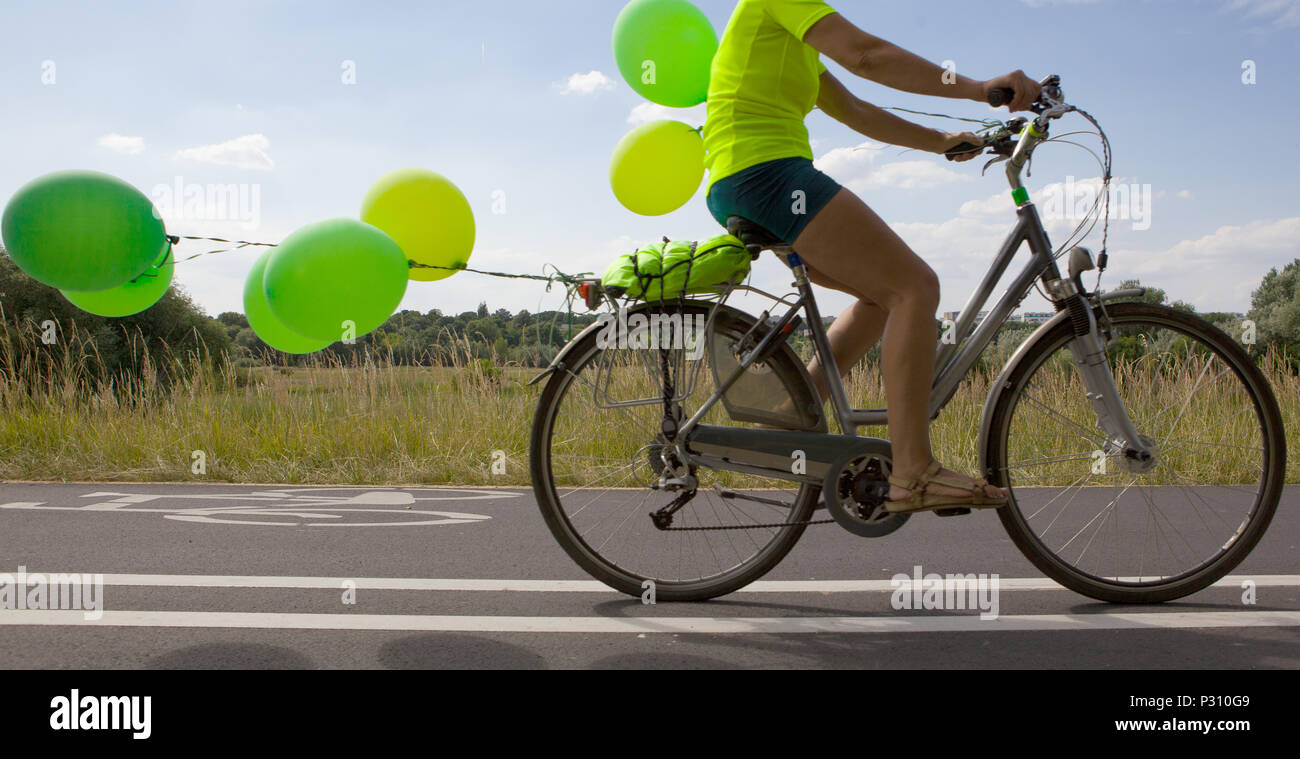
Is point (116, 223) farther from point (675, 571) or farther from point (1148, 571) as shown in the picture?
point (1148, 571)

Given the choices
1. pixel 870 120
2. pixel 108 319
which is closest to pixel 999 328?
pixel 870 120

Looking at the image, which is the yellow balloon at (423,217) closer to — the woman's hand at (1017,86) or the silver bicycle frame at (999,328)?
the silver bicycle frame at (999,328)

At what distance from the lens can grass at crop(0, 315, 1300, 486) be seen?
21.7 feet

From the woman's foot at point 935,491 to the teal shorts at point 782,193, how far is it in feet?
2.92

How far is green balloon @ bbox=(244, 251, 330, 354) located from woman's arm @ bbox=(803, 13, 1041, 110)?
108 inches

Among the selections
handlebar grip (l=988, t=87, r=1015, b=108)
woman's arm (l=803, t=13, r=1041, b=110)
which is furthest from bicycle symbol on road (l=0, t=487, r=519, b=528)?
handlebar grip (l=988, t=87, r=1015, b=108)

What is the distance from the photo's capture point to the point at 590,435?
3.39 m

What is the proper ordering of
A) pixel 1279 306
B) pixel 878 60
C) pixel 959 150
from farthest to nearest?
pixel 1279 306
pixel 959 150
pixel 878 60

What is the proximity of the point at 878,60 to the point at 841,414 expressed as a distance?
1185 millimetres

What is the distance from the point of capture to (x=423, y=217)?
4.14 m

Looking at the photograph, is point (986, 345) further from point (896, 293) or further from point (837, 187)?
point (837, 187)

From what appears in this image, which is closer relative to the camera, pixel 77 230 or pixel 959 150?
pixel 959 150
